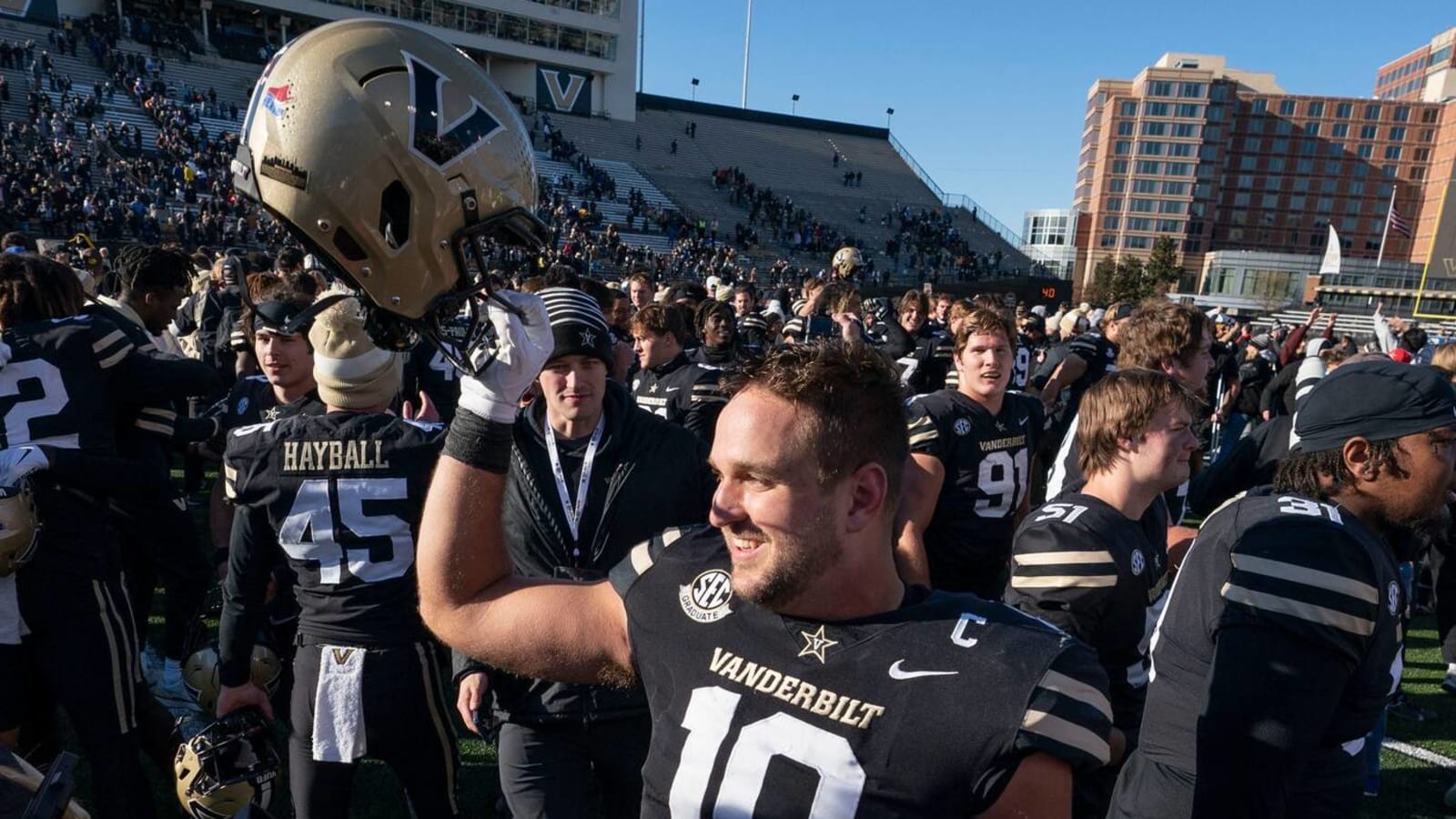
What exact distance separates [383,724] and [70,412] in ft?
5.90

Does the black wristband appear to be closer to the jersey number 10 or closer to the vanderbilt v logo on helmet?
the vanderbilt v logo on helmet

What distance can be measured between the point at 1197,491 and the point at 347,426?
4032mm

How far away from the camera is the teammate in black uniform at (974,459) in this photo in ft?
14.1

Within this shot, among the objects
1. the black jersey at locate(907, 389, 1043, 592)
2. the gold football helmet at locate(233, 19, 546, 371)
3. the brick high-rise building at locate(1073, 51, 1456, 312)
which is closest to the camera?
the gold football helmet at locate(233, 19, 546, 371)

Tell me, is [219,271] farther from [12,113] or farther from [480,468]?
[12,113]

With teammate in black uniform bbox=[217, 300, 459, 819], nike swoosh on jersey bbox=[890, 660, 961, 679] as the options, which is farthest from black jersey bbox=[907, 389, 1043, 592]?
nike swoosh on jersey bbox=[890, 660, 961, 679]

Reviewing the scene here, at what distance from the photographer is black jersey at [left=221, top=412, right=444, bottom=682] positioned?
114 inches

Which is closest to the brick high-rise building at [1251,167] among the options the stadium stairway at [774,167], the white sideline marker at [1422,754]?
the stadium stairway at [774,167]

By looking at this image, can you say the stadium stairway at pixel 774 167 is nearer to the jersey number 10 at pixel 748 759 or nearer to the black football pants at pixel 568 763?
the black football pants at pixel 568 763

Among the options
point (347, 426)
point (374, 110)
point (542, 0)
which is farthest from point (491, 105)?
point (542, 0)

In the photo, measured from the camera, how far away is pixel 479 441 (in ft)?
5.86

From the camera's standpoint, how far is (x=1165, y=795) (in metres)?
2.18

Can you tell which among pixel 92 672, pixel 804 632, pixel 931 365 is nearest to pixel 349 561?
pixel 92 672

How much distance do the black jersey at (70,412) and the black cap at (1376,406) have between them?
3999mm
